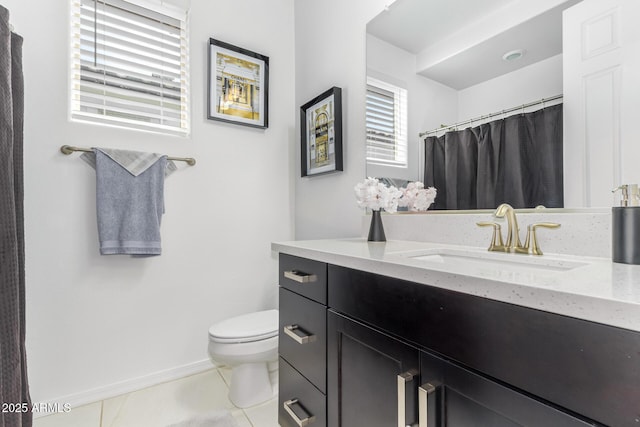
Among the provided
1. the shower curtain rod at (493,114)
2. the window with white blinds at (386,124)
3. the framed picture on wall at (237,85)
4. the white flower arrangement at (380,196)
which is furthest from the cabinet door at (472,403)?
the framed picture on wall at (237,85)

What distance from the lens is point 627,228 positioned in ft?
2.42

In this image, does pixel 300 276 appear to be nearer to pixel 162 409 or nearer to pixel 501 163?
pixel 501 163

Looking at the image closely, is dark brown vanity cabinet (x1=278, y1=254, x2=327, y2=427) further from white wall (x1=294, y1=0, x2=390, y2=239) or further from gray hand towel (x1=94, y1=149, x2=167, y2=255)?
gray hand towel (x1=94, y1=149, x2=167, y2=255)

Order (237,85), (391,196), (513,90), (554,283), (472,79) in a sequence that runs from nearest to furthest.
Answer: (554,283) → (513,90) → (472,79) → (391,196) → (237,85)

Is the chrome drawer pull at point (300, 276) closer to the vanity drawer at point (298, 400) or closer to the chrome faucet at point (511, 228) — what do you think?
the vanity drawer at point (298, 400)

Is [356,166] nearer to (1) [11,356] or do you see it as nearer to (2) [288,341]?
(2) [288,341]

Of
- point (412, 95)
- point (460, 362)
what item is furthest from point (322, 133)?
point (460, 362)

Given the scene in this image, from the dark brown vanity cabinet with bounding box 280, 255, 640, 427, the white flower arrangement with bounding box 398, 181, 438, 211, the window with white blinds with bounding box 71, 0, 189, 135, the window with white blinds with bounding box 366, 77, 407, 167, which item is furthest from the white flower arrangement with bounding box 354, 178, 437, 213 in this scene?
the window with white blinds with bounding box 71, 0, 189, 135

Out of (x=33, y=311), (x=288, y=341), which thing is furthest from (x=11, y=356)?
(x=288, y=341)

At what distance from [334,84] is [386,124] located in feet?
1.71

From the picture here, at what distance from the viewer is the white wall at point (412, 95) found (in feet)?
4.19

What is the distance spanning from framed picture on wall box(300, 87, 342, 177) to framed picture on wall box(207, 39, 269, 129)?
0.99 feet

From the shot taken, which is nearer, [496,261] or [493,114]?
[496,261]

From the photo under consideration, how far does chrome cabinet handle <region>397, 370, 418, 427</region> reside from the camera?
0.70 metres
